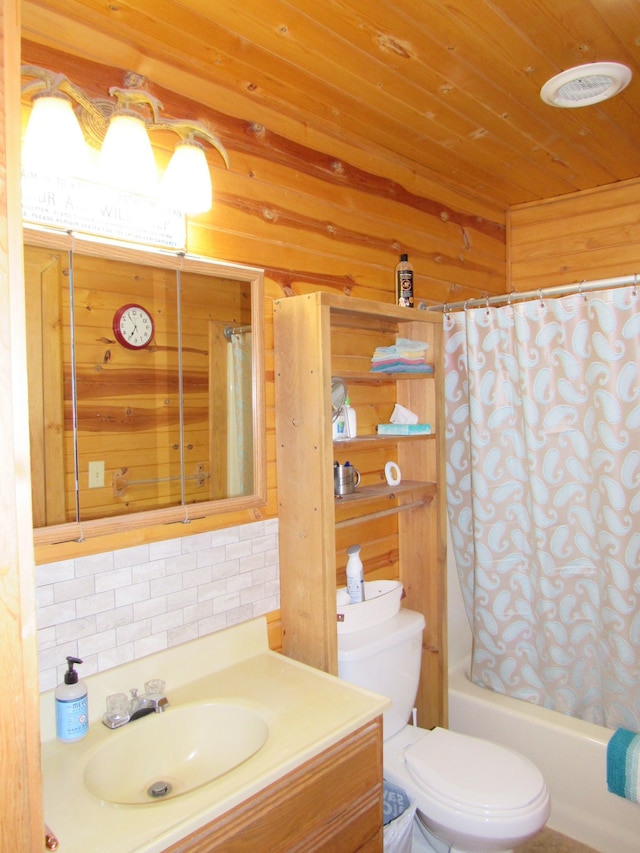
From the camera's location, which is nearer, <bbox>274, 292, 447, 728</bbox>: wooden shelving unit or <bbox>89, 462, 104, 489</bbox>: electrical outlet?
<bbox>89, 462, 104, 489</bbox>: electrical outlet

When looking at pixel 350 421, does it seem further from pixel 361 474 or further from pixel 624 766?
pixel 624 766

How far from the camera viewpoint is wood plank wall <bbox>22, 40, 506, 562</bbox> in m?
1.62

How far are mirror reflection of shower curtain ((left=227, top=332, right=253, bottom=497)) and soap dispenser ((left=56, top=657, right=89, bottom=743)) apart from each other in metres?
0.60

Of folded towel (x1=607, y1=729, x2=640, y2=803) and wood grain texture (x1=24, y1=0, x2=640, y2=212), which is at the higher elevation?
wood grain texture (x1=24, y1=0, x2=640, y2=212)

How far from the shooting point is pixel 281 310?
Result: 1789 mm

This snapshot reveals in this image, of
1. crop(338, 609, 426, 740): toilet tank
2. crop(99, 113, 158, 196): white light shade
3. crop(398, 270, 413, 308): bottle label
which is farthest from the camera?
crop(398, 270, 413, 308): bottle label

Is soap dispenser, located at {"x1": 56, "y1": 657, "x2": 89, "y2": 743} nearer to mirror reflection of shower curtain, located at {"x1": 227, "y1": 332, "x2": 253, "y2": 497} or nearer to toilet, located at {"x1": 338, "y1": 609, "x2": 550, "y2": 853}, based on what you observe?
mirror reflection of shower curtain, located at {"x1": 227, "y1": 332, "x2": 253, "y2": 497}

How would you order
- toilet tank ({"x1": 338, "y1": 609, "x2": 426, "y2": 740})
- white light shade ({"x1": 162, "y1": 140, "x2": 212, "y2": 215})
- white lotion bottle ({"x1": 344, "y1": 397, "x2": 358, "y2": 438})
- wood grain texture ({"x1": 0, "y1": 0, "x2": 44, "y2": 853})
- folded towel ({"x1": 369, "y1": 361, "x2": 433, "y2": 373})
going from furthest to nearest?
folded towel ({"x1": 369, "y1": 361, "x2": 433, "y2": 373}) < white lotion bottle ({"x1": 344, "y1": 397, "x2": 358, "y2": 438}) < toilet tank ({"x1": 338, "y1": 609, "x2": 426, "y2": 740}) < white light shade ({"x1": 162, "y1": 140, "x2": 212, "y2": 215}) < wood grain texture ({"x1": 0, "y1": 0, "x2": 44, "y2": 853})

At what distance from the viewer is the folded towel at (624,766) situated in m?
1.89

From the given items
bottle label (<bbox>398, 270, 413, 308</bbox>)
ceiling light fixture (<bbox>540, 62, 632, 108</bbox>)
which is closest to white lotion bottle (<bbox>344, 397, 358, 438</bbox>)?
bottle label (<bbox>398, 270, 413, 308</bbox>)

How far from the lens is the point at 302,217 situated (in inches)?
77.0

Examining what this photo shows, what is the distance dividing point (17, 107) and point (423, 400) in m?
1.74

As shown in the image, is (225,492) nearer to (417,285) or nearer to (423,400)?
(423,400)

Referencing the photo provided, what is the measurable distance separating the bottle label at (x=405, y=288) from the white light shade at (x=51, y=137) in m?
1.18
